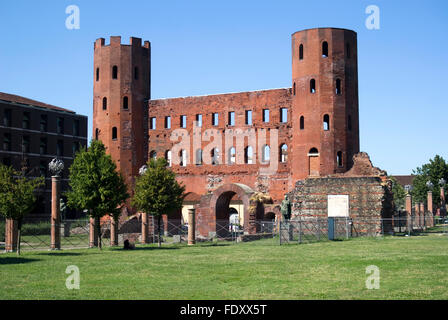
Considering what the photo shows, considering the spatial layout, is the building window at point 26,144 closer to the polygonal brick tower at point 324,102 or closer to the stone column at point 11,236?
the polygonal brick tower at point 324,102

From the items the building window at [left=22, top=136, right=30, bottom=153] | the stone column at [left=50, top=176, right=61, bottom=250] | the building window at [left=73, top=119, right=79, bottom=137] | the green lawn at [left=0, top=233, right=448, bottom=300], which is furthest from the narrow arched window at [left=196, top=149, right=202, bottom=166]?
the green lawn at [left=0, top=233, right=448, bottom=300]

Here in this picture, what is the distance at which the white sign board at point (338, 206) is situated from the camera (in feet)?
132

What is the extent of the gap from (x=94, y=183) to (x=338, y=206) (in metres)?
16.1

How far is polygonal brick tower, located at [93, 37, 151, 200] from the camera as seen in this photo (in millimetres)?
54625

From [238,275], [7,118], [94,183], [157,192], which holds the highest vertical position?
[7,118]

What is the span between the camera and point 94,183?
3291 cm

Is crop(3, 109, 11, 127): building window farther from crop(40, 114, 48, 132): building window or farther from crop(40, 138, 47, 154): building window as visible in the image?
crop(40, 138, 47, 154): building window

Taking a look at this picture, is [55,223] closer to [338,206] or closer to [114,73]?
[338,206]

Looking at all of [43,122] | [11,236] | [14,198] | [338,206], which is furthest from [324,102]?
[43,122]

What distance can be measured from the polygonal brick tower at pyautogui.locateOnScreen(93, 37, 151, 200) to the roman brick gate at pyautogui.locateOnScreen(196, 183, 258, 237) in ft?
34.5

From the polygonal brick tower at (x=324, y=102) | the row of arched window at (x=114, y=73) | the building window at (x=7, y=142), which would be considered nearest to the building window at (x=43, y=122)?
the building window at (x=7, y=142)

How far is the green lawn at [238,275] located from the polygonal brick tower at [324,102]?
21.7 meters
